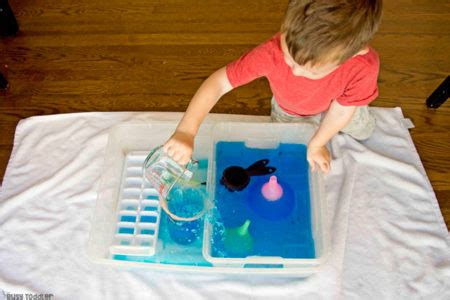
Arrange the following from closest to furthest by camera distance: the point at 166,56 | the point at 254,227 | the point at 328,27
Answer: the point at 328,27 → the point at 254,227 → the point at 166,56

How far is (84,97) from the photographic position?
3.53 feet

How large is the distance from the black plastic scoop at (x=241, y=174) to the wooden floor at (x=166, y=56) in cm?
24

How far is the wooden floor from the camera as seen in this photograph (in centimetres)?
105

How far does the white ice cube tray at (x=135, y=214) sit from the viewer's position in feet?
2.59

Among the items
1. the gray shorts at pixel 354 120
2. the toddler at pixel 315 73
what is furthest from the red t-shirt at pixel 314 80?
the gray shorts at pixel 354 120

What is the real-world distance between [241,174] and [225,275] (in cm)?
21

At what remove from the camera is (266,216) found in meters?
0.82

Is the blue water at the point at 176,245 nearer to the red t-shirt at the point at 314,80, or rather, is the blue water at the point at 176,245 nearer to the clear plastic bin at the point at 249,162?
the clear plastic bin at the point at 249,162

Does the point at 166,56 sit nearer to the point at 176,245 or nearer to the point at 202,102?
the point at 202,102

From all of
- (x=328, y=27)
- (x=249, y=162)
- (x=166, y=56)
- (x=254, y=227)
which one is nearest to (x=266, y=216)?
(x=254, y=227)

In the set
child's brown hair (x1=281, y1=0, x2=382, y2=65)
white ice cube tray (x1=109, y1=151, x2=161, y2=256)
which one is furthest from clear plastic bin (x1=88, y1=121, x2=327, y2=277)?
child's brown hair (x1=281, y1=0, x2=382, y2=65)

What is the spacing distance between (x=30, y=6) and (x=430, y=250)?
1.33 m

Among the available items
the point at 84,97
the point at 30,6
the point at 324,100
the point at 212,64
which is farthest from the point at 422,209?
the point at 30,6

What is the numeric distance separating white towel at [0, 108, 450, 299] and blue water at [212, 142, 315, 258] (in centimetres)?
6
